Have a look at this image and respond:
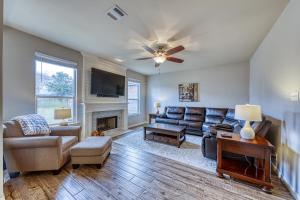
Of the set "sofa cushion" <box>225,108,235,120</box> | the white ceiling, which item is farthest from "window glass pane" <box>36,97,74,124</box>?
"sofa cushion" <box>225,108,235,120</box>

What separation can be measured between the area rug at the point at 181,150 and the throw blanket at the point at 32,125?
183cm

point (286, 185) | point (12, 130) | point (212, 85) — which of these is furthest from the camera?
point (212, 85)

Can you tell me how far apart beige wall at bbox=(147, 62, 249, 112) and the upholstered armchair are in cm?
479

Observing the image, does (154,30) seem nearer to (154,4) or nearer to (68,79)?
(154,4)

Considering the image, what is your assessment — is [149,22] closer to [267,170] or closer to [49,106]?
[267,170]

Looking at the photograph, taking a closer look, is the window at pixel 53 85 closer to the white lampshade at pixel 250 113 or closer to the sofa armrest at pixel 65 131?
the sofa armrest at pixel 65 131

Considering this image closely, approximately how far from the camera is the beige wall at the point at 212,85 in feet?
15.6

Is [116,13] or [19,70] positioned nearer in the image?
[116,13]

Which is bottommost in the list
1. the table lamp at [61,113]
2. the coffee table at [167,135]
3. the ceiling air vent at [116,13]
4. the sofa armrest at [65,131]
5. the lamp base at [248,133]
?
the coffee table at [167,135]

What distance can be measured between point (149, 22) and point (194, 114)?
12.4 ft

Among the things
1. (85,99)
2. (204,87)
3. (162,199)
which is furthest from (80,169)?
(204,87)

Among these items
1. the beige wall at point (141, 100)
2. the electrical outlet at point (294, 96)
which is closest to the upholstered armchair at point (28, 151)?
the electrical outlet at point (294, 96)

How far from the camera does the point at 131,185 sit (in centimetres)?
198

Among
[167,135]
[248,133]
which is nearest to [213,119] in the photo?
[167,135]
